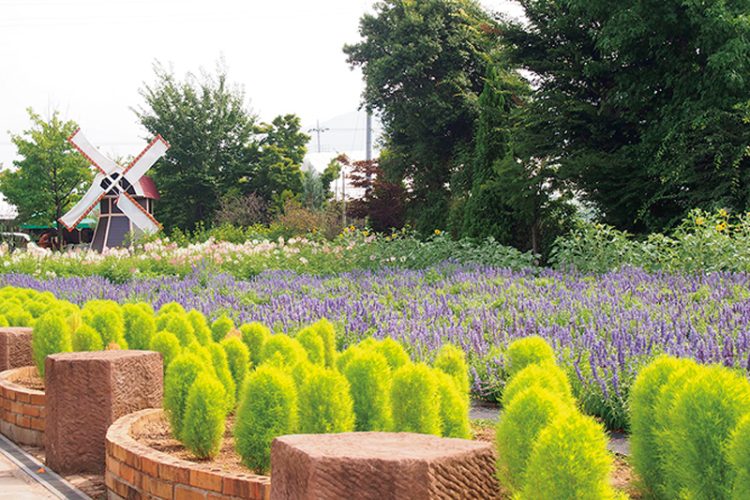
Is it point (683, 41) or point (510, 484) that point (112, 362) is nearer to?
point (510, 484)

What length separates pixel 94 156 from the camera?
35844 millimetres

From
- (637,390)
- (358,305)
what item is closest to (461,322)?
(358,305)

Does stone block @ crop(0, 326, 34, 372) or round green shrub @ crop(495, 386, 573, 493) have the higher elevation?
round green shrub @ crop(495, 386, 573, 493)

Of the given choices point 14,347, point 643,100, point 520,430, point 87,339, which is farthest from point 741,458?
point 643,100

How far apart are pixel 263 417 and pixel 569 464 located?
1.89 meters

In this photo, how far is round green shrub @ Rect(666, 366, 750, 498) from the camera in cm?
264

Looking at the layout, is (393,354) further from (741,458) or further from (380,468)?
(741,458)

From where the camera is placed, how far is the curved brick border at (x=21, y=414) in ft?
20.2

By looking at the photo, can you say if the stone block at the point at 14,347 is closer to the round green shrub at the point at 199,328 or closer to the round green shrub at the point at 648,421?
the round green shrub at the point at 199,328

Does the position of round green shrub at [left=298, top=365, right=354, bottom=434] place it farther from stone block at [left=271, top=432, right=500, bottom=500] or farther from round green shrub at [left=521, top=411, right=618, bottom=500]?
round green shrub at [left=521, top=411, right=618, bottom=500]

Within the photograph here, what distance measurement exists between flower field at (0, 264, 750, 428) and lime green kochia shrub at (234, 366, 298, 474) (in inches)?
86.9

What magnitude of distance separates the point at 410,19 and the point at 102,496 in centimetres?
2348

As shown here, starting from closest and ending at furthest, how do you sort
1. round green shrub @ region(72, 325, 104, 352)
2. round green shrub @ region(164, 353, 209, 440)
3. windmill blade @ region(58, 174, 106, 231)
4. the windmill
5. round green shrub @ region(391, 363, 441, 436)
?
round green shrub @ region(391, 363, 441, 436)
round green shrub @ region(164, 353, 209, 440)
round green shrub @ region(72, 325, 104, 352)
the windmill
windmill blade @ region(58, 174, 106, 231)

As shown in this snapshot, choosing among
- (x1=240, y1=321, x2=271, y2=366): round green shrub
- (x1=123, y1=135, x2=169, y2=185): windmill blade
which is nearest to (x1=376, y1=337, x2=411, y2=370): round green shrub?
(x1=240, y1=321, x2=271, y2=366): round green shrub
